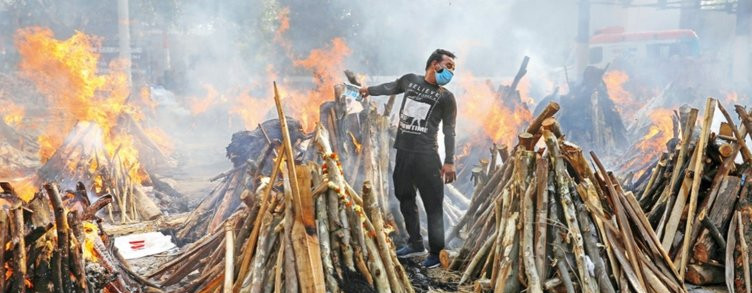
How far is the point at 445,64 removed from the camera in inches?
267

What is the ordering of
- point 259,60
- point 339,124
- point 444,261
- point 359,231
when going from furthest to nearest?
point 259,60, point 339,124, point 444,261, point 359,231

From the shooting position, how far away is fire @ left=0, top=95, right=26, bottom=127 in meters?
16.8

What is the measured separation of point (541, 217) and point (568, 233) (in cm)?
24

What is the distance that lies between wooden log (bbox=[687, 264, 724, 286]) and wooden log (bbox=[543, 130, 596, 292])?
1504 millimetres

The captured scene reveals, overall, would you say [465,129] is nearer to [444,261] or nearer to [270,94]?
[444,261]

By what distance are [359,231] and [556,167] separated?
5.73ft

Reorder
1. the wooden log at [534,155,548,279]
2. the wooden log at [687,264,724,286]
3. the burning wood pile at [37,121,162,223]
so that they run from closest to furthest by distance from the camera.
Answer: the wooden log at [534,155,548,279], the wooden log at [687,264,724,286], the burning wood pile at [37,121,162,223]

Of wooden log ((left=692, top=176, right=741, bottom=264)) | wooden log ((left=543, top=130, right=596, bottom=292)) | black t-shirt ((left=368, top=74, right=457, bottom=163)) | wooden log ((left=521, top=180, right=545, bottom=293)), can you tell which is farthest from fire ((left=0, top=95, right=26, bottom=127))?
wooden log ((left=692, top=176, right=741, bottom=264))

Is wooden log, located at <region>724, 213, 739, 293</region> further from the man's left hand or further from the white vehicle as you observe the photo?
the white vehicle

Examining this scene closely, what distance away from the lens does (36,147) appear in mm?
15062

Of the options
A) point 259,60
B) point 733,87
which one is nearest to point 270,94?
point 259,60

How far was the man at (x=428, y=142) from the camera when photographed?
22.3 ft

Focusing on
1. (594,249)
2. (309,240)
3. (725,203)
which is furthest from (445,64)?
(309,240)

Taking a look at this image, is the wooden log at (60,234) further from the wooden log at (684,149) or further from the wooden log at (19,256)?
the wooden log at (684,149)
